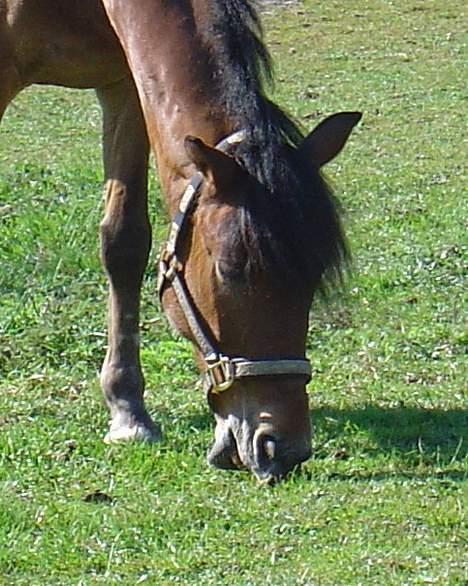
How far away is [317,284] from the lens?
442 centimetres

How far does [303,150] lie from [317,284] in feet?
1.23

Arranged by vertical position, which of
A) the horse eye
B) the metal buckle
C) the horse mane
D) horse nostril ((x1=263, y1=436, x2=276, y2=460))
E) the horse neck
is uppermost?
the horse neck

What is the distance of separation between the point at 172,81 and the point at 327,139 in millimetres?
493

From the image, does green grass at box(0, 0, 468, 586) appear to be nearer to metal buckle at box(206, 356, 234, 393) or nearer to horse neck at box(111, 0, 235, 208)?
metal buckle at box(206, 356, 234, 393)

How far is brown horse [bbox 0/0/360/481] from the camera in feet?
14.3

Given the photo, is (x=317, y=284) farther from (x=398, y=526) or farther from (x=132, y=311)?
(x=132, y=311)

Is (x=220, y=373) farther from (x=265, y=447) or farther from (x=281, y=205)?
(x=281, y=205)

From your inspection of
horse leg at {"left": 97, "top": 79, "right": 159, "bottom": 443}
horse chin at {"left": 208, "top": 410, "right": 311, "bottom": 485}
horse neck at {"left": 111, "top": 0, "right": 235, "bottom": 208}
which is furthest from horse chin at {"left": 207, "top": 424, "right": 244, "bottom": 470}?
horse leg at {"left": 97, "top": 79, "right": 159, "bottom": 443}

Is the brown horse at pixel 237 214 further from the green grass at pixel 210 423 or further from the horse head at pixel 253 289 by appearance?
the green grass at pixel 210 423

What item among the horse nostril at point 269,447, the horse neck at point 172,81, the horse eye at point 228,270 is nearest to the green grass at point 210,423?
the horse nostril at point 269,447

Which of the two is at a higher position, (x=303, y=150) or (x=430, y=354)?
(x=303, y=150)

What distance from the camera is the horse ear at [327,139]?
178 inches

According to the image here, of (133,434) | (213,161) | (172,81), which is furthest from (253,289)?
(133,434)

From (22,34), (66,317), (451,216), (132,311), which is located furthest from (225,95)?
(451,216)
